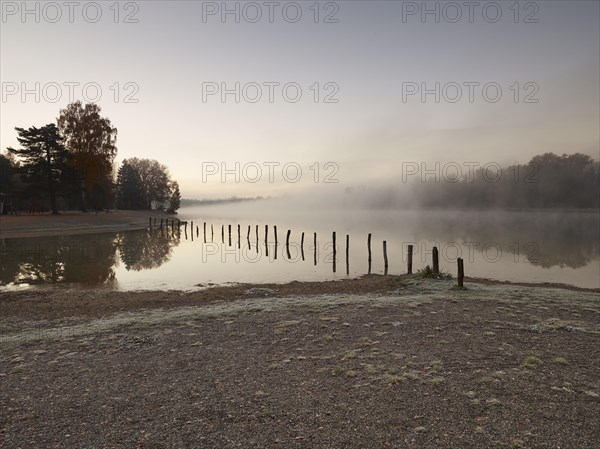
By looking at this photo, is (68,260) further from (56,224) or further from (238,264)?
(56,224)

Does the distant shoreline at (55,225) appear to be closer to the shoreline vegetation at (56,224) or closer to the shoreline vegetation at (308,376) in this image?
the shoreline vegetation at (56,224)

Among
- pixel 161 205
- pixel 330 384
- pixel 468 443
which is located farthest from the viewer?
pixel 161 205

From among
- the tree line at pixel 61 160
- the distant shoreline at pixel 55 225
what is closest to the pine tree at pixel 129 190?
the tree line at pixel 61 160

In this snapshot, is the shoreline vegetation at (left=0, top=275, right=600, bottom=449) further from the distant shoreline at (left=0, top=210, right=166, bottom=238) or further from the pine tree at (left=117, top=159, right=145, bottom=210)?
the pine tree at (left=117, top=159, right=145, bottom=210)

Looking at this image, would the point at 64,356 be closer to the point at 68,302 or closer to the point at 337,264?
the point at 68,302

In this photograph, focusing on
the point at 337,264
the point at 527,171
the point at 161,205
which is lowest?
the point at 337,264

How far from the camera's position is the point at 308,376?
730 centimetres

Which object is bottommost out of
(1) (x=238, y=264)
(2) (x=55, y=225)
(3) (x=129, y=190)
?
(1) (x=238, y=264)

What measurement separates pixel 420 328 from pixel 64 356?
9.51 meters

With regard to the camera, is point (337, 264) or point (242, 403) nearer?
point (242, 403)

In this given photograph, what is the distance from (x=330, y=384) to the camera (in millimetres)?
6906

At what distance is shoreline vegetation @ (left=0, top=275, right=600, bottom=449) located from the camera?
537cm

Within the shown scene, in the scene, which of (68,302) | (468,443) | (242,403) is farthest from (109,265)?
(468,443)

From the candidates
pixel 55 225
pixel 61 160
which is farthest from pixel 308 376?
pixel 61 160
